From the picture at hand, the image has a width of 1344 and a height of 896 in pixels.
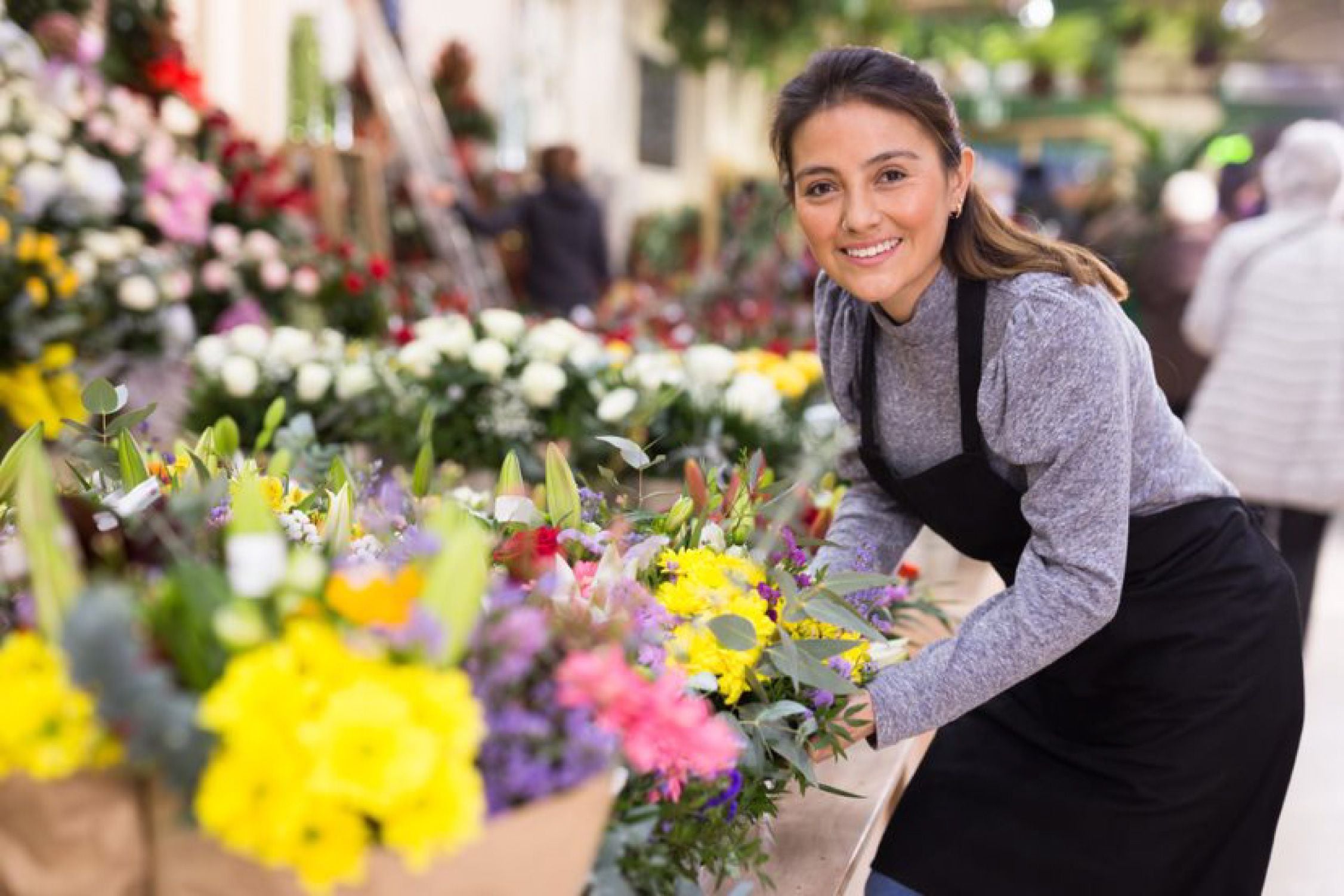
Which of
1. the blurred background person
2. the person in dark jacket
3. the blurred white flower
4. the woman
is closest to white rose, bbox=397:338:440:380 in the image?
the woman

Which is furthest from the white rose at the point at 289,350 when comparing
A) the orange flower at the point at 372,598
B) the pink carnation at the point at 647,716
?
the orange flower at the point at 372,598

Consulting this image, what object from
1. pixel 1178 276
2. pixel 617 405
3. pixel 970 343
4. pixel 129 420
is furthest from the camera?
pixel 1178 276

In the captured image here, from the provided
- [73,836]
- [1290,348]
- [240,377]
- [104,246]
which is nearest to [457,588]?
[73,836]

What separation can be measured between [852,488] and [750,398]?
0.77 metres

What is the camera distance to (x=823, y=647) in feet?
3.71

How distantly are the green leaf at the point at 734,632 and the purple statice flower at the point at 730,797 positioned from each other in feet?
0.33

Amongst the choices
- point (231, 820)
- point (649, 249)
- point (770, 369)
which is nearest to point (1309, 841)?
point (770, 369)

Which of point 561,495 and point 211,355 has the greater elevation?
point 561,495

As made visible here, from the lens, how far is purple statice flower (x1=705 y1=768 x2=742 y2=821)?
39.2 inches

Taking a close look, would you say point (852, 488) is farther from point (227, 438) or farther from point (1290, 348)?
point (1290, 348)

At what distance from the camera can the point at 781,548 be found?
130cm

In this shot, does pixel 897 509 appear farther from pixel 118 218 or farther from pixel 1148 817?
pixel 118 218

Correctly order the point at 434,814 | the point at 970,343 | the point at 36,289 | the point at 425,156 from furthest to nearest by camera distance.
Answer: the point at 425,156
the point at 36,289
the point at 970,343
the point at 434,814

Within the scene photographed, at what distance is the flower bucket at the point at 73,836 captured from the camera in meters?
0.72
